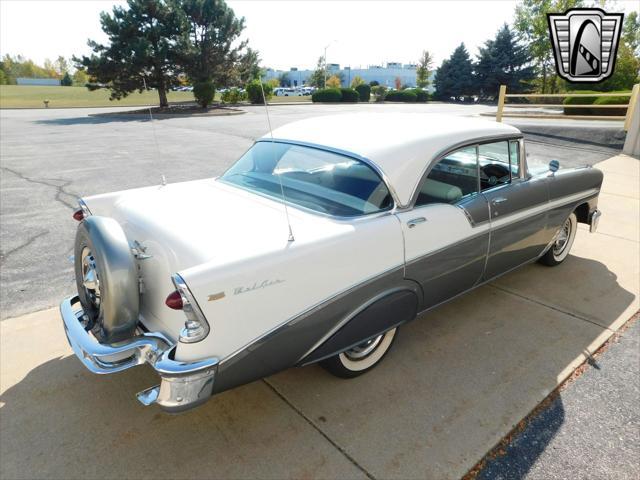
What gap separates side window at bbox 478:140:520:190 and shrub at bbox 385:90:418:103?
147ft

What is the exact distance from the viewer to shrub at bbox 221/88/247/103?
34531 millimetres

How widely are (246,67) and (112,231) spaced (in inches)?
1353

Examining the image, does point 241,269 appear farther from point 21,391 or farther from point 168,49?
point 168,49

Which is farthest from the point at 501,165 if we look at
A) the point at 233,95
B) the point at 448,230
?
the point at 233,95

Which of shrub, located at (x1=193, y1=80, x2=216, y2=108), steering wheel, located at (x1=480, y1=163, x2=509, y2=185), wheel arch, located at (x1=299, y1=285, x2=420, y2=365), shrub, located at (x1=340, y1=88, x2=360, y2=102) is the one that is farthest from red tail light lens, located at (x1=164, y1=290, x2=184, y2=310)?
shrub, located at (x1=340, y1=88, x2=360, y2=102)

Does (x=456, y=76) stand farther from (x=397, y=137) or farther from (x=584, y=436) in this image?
(x=584, y=436)

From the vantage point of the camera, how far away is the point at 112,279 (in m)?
2.12

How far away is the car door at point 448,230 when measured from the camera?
270 cm

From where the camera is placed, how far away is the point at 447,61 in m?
45.0

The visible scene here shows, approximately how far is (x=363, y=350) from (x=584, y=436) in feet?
4.28

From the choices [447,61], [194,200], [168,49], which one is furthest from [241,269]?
[447,61]

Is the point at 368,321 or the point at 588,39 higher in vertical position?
the point at 588,39

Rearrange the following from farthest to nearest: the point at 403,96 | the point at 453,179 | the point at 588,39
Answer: the point at 403,96
the point at 588,39
the point at 453,179

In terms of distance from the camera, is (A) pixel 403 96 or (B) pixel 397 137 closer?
(B) pixel 397 137
